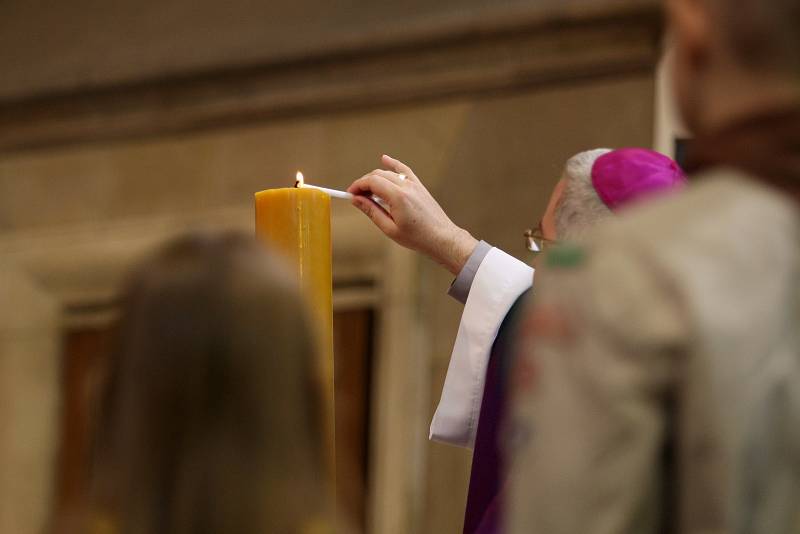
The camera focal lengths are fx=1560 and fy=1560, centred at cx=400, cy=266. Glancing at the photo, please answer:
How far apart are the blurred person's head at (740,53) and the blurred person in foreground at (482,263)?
Result: 1.21 meters

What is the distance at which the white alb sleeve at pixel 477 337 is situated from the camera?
115 inches

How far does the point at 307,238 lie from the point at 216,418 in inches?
35.6

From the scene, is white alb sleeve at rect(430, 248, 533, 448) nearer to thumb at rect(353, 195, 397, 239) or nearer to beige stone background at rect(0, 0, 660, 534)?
thumb at rect(353, 195, 397, 239)

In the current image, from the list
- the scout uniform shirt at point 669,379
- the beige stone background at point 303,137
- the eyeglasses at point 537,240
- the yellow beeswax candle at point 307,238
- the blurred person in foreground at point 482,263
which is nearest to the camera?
the scout uniform shirt at point 669,379

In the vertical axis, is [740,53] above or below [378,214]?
above

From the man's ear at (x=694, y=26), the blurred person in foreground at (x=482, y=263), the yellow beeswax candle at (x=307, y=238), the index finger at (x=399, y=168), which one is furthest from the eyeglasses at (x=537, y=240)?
the man's ear at (x=694, y=26)

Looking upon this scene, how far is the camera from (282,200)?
2.42 meters

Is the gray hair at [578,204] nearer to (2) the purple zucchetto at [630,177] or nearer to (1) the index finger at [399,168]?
(2) the purple zucchetto at [630,177]

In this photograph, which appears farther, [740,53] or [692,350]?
[740,53]

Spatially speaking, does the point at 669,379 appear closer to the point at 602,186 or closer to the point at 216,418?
the point at 216,418

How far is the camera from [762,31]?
5.08 ft

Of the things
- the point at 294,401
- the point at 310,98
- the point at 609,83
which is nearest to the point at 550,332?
the point at 294,401

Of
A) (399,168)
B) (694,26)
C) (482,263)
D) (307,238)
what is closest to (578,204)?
(482,263)

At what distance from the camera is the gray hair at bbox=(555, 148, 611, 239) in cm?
300
